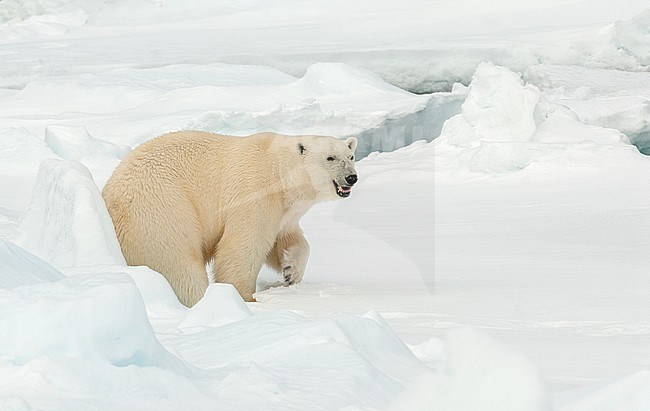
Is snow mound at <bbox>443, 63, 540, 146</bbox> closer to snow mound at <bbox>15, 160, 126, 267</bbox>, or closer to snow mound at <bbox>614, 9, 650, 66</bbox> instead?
snow mound at <bbox>15, 160, 126, 267</bbox>

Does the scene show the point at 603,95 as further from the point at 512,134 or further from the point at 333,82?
the point at 512,134

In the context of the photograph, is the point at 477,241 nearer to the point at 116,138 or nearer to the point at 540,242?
the point at 540,242

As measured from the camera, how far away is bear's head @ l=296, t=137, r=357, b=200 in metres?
4.41

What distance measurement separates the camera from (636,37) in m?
18.3

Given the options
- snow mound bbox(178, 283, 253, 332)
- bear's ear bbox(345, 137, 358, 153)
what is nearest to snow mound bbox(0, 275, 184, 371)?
snow mound bbox(178, 283, 253, 332)

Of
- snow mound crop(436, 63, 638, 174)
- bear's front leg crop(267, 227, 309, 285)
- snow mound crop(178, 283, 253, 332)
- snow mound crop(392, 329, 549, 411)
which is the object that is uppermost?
snow mound crop(392, 329, 549, 411)

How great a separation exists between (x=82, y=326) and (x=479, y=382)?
596 millimetres

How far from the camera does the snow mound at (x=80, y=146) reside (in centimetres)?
1024

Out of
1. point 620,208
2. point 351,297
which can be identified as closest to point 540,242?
point 620,208

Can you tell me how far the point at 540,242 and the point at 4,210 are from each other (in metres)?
4.57

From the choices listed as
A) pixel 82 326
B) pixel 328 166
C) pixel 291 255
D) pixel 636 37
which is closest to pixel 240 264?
pixel 291 255

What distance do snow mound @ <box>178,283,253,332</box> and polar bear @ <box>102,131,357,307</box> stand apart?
1.65m

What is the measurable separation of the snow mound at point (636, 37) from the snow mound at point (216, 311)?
16.6 m

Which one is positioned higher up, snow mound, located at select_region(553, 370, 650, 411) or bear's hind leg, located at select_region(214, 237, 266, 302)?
snow mound, located at select_region(553, 370, 650, 411)
